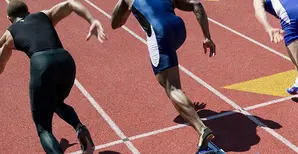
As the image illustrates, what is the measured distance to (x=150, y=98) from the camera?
6.89 meters

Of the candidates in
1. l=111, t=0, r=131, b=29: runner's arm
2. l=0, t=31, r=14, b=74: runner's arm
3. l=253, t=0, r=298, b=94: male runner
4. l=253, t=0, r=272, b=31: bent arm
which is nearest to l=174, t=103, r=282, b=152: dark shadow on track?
l=253, t=0, r=298, b=94: male runner

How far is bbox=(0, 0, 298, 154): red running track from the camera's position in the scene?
579 cm

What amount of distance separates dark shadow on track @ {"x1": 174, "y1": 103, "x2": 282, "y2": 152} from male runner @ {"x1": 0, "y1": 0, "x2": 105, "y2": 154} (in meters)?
1.98

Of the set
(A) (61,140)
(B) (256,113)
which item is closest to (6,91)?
(A) (61,140)

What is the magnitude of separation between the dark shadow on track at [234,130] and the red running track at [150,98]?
1 cm

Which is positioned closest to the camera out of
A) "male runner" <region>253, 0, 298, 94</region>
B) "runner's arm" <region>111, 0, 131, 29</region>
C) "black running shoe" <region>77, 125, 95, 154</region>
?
"black running shoe" <region>77, 125, 95, 154</region>

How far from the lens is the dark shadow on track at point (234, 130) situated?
5659 millimetres

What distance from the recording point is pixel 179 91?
5.42 m

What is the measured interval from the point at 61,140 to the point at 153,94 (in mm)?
1696

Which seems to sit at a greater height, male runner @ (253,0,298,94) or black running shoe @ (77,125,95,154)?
male runner @ (253,0,298,94)

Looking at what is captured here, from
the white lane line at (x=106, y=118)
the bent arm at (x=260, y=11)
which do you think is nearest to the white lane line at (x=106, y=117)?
the white lane line at (x=106, y=118)

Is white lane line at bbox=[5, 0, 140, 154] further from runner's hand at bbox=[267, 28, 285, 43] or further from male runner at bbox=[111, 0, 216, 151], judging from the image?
runner's hand at bbox=[267, 28, 285, 43]

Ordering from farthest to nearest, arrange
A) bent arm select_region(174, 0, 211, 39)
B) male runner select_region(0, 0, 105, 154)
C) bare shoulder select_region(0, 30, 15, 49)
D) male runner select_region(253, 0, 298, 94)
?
male runner select_region(253, 0, 298, 94) < bent arm select_region(174, 0, 211, 39) < bare shoulder select_region(0, 30, 15, 49) < male runner select_region(0, 0, 105, 154)

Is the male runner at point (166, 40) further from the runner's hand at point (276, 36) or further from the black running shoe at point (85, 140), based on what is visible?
the black running shoe at point (85, 140)
